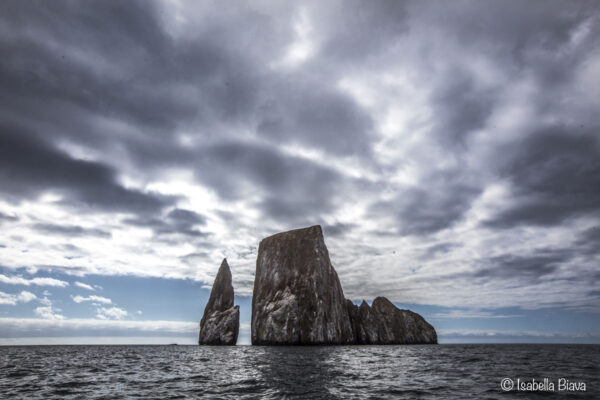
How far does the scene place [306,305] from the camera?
3821 inches

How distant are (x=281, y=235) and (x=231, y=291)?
3234 cm

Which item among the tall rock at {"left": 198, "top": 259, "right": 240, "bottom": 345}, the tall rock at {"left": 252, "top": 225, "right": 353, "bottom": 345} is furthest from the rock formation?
the tall rock at {"left": 198, "top": 259, "right": 240, "bottom": 345}

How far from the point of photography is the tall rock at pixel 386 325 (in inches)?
5098

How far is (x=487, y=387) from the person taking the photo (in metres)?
19.9

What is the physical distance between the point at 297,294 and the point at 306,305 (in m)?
5.04

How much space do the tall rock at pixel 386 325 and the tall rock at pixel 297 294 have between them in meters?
19.5

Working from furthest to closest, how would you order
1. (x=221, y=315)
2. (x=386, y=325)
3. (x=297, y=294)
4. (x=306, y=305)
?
(x=386, y=325)
(x=221, y=315)
(x=297, y=294)
(x=306, y=305)

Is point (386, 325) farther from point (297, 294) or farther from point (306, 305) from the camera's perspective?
point (297, 294)

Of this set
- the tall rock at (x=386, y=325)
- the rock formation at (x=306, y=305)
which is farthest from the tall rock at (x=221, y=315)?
the tall rock at (x=386, y=325)

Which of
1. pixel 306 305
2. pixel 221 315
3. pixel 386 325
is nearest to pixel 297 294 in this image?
pixel 306 305

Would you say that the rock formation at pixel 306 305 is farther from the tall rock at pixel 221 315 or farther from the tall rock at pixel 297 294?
the tall rock at pixel 221 315

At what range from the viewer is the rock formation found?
308ft

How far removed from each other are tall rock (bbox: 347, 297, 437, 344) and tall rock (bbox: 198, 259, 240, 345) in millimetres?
50191

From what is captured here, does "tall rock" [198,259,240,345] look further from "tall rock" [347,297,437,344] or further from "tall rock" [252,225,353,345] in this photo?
"tall rock" [347,297,437,344]
